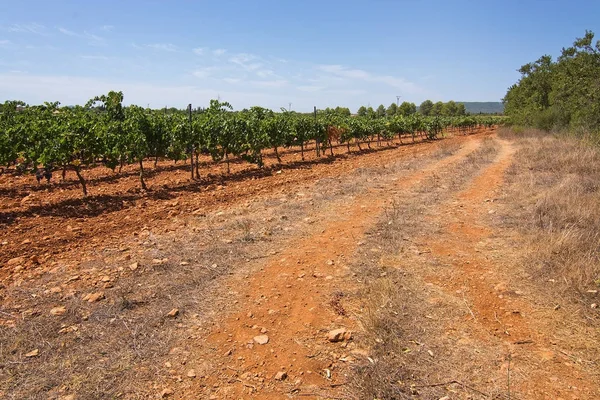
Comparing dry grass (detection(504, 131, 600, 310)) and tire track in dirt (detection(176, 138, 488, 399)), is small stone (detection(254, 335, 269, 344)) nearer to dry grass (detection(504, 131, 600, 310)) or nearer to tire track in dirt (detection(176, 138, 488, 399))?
tire track in dirt (detection(176, 138, 488, 399))

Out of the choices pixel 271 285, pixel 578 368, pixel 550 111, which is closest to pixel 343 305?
pixel 271 285

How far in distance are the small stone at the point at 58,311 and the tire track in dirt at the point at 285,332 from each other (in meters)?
1.65

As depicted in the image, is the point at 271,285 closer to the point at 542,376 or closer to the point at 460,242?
the point at 542,376

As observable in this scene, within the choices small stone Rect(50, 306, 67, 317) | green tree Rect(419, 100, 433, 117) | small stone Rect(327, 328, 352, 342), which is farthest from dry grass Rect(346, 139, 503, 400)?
green tree Rect(419, 100, 433, 117)

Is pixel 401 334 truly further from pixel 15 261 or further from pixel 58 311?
pixel 15 261

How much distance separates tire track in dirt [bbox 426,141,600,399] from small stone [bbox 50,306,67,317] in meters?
3.98

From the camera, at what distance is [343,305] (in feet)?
14.0

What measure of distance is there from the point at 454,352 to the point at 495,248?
303cm

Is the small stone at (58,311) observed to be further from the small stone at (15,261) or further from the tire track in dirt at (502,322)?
the tire track in dirt at (502,322)

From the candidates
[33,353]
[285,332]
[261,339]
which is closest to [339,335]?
[285,332]

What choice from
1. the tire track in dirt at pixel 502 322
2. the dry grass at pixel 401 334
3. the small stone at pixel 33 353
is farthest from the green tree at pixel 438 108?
the small stone at pixel 33 353

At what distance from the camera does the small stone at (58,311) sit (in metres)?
4.02

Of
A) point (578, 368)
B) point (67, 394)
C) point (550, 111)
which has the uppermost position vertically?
point (550, 111)

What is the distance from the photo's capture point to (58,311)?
4.06 m
